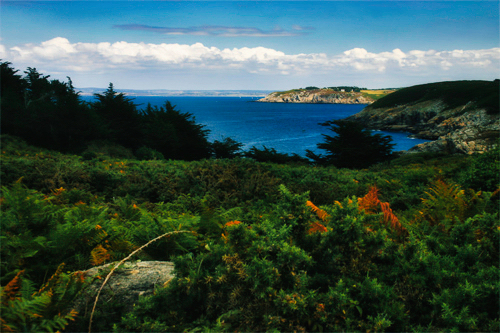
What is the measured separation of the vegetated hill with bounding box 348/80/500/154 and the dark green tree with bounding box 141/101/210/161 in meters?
31.0

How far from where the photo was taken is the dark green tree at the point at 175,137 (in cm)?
2577

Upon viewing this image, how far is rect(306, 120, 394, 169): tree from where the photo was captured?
22094 millimetres

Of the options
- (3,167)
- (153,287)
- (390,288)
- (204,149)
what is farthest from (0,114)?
(390,288)

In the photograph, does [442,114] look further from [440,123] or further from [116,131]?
[116,131]

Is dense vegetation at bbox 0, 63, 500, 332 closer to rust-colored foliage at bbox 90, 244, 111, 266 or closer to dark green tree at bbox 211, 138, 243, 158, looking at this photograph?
rust-colored foliage at bbox 90, 244, 111, 266

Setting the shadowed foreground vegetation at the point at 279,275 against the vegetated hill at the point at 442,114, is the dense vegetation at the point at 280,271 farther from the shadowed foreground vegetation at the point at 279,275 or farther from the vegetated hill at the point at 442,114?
the vegetated hill at the point at 442,114

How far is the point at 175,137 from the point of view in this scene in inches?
1027

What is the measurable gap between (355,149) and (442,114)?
2577 inches

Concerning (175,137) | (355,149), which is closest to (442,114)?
(355,149)

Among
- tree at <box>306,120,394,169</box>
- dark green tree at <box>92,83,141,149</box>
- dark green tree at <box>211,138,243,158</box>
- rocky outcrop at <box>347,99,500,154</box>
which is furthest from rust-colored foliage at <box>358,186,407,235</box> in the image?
rocky outcrop at <box>347,99,500,154</box>

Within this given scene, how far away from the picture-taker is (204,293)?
2.02 m

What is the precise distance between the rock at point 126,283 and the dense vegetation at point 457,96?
248ft

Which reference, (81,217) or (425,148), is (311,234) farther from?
(425,148)

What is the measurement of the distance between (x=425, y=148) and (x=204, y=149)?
1221 inches
